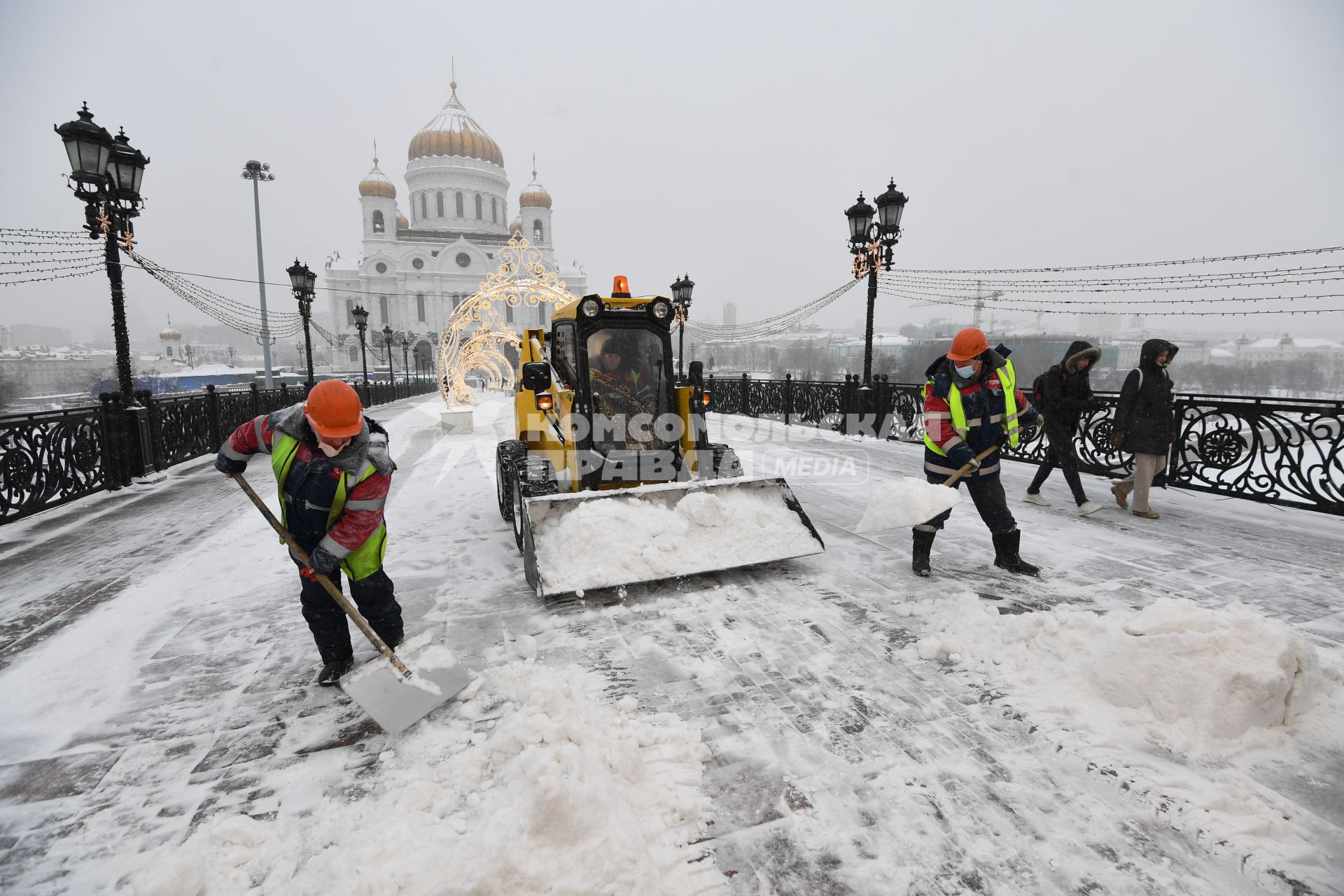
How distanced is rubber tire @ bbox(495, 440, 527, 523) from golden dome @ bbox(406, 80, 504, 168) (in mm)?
68877

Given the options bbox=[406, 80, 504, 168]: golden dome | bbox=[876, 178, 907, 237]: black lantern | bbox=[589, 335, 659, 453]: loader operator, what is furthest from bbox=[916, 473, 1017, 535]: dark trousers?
bbox=[406, 80, 504, 168]: golden dome

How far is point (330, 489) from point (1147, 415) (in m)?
7.18

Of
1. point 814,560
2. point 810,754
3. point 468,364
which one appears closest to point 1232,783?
point 810,754

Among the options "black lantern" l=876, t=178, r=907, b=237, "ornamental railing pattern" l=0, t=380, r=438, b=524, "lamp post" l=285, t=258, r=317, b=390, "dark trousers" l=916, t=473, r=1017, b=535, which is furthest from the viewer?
"lamp post" l=285, t=258, r=317, b=390

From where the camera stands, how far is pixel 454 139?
207ft

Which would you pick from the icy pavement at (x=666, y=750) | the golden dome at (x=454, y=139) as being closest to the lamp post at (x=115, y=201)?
the icy pavement at (x=666, y=750)

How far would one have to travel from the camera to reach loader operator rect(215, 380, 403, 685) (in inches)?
111

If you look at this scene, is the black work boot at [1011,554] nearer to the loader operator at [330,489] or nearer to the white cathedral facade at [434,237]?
the loader operator at [330,489]

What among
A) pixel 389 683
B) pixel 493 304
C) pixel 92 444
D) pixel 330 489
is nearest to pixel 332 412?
pixel 330 489

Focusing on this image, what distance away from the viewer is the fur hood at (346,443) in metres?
2.89

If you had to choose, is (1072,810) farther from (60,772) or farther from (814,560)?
(60,772)

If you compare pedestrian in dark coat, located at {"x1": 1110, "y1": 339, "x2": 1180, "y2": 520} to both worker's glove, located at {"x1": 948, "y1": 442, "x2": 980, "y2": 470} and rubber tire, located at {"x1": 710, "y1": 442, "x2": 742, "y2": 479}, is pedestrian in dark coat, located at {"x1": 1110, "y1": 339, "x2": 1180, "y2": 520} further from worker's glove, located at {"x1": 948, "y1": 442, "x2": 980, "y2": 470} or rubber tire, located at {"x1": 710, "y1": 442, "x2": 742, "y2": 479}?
rubber tire, located at {"x1": 710, "y1": 442, "x2": 742, "y2": 479}

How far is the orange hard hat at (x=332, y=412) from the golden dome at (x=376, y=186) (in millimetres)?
73567

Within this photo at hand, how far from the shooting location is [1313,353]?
8.91 m
